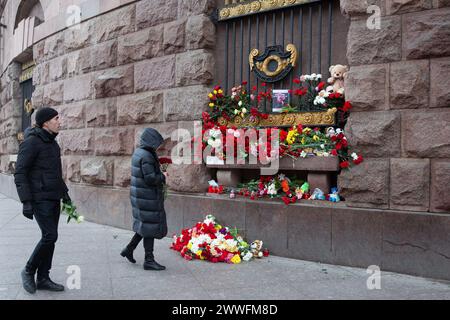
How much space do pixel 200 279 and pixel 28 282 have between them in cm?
177

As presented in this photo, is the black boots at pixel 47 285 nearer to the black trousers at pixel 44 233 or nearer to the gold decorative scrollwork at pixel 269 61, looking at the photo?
the black trousers at pixel 44 233

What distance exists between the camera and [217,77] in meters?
7.30

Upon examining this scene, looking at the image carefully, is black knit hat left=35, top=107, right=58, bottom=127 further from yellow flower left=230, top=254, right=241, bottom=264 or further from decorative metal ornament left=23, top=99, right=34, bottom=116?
decorative metal ornament left=23, top=99, right=34, bottom=116

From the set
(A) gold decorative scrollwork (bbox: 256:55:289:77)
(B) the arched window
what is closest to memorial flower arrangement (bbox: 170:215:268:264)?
(A) gold decorative scrollwork (bbox: 256:55:289:77)

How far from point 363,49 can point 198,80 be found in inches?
105

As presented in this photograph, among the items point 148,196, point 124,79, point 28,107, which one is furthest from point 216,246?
point 28,107

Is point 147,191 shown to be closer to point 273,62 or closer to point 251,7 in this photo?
point 273,62

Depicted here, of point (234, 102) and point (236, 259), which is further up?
point (234, 102)

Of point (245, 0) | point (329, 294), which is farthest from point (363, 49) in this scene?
point (329, 294)

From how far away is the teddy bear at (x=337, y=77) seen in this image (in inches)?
236

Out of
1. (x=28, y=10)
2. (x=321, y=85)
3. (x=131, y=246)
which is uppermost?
(x=28, y=10)

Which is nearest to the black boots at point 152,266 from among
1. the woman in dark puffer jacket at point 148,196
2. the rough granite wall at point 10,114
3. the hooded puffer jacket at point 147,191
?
the woman in dark puffer jacket at point 148,196

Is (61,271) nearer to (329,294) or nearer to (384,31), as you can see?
(329,294)

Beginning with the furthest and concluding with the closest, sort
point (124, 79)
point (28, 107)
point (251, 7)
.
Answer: point (28, 107)
point (124, 79)
point (251, 7)
